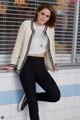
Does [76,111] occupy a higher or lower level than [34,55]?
lower

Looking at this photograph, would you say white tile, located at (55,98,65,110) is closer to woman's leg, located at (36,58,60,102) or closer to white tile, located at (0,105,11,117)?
woman's leg, located at (36,58,60,102)

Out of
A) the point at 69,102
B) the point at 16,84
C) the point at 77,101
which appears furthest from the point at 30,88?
the point at 77,101

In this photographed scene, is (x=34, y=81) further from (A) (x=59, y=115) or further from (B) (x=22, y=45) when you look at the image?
(A) (x=59, y=115)

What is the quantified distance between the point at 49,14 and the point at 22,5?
0.40 metres

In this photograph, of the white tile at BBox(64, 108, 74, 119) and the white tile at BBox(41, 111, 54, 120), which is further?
the white tile at BBox(64, 108, 74, 119)

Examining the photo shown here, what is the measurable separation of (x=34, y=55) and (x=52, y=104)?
776 millimetres

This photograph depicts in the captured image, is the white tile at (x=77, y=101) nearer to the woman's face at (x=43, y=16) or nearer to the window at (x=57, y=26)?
the window at (x=57, y=26)

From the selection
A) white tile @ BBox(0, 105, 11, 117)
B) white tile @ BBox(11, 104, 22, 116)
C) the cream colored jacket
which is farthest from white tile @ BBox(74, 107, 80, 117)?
the cream colored jacket

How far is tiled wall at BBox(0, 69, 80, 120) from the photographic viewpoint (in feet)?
11.1

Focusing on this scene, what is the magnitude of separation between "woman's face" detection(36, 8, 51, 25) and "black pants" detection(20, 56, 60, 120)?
0.39 m

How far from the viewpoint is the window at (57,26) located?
336 centimetres

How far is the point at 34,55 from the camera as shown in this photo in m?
3.27

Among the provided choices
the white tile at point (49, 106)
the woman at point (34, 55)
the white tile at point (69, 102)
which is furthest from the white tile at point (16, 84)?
the white tile at point (69, 102)

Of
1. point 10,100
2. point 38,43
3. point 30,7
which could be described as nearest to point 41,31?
point 38,43
